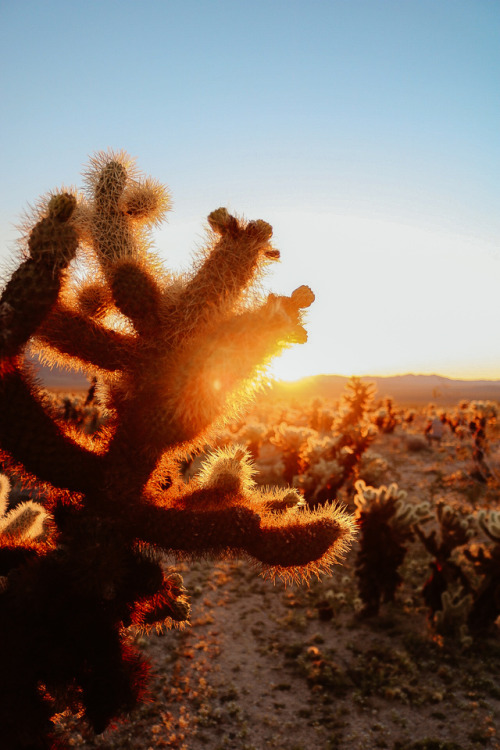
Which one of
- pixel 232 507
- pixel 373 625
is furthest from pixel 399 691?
pixel 232 507

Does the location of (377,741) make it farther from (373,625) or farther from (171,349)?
(171,349)

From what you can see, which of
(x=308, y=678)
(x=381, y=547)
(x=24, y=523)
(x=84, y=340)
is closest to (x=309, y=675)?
(x=308, y=678)

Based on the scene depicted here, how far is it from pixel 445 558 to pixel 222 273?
8.17m

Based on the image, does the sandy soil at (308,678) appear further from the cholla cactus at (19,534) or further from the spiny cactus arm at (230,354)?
the spiny cactus arm at (230,354)

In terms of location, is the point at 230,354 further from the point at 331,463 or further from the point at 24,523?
the point at 331,463

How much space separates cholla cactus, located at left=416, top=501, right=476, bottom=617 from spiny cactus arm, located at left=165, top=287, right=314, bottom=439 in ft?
25.5

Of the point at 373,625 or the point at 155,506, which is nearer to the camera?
the point at 155,506

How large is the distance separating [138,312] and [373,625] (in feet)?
26.6

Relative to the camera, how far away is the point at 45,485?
2275mm

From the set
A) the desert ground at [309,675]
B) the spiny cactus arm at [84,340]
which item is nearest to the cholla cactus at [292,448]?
the desert ground at [309,675]

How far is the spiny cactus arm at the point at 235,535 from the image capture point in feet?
7.06

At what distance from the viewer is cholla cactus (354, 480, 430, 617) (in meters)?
8.45

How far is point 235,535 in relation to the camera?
215 centimetres

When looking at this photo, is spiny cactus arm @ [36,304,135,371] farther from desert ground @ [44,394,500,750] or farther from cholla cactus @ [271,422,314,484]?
cholla cactus @ [271,422,314,484]
